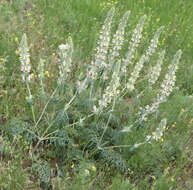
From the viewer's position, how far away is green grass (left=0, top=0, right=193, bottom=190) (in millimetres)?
2508

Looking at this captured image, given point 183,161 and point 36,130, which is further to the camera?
point 183,161

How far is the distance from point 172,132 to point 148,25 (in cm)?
263

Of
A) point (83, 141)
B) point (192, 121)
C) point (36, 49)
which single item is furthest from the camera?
point (36, 49)

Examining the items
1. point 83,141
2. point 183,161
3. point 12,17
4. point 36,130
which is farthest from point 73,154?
point 12,17

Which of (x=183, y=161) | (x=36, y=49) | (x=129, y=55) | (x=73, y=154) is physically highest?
(x=129, y=55)

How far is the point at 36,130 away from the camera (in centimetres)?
283

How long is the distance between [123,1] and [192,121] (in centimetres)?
342

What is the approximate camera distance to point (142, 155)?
277 cm

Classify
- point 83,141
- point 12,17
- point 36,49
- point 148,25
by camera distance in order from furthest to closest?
1. point 148,25
2. point 12,17
3. point 36,49
4. point 83,141

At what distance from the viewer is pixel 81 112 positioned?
310 centimetres

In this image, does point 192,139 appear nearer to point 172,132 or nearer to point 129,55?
point 172,132

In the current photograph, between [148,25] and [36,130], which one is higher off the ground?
[148,25]

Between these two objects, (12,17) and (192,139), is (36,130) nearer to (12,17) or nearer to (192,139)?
(192,139)

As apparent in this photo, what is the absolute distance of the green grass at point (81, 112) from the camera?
8.23 feet
